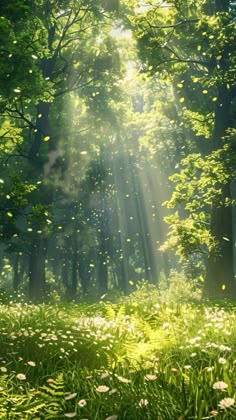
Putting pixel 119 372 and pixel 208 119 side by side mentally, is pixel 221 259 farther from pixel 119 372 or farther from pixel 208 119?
pixel 119 372

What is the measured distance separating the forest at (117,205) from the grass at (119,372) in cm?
2

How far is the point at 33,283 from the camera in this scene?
74.4 feet

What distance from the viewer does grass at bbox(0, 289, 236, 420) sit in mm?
3314

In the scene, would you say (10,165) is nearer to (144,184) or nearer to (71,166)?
(71,166)

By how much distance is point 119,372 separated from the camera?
453cm

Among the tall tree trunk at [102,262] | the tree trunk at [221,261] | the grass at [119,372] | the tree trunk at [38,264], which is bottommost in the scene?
the grass at [119,372]

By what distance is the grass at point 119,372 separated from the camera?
10.9ft

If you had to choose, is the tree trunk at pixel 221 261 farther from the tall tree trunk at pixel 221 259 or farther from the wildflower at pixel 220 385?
the wildflower at pixel 220 385

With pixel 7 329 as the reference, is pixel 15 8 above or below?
above

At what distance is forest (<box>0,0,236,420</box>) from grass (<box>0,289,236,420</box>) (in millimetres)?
24

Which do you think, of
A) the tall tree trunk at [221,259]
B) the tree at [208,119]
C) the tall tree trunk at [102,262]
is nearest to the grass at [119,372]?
the tree at [208,119]

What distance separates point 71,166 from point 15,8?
21106 millimetres

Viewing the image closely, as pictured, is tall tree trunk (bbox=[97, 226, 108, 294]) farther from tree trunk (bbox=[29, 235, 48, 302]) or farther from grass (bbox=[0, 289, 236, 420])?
grass (bbox=[0, 289, 236, 420])

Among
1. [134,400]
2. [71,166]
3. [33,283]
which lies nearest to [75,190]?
[71,166]
